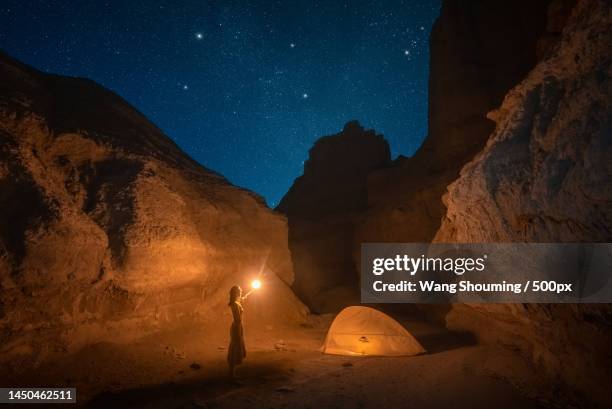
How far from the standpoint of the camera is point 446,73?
1060 inches

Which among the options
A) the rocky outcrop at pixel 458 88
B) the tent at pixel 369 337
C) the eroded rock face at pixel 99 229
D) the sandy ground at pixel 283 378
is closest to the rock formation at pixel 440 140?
the rocky outcrop at pixel 458 88

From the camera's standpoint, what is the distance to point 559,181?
535cm

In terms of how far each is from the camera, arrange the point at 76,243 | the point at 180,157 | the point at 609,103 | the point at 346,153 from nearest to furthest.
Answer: the point at 609,103 → the point at 76,243 → the point at 180,157 → the point at 346,153

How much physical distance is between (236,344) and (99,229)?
224 inches

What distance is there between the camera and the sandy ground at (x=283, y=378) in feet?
21.1

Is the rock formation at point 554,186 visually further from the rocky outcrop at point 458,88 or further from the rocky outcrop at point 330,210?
the rocky outcrop at point 330,210

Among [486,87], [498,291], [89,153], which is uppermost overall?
[486,87]

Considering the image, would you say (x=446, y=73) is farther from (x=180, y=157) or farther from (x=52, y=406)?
(x=52, y=406)

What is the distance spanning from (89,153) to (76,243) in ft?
13.8

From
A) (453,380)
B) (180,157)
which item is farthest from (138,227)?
(453,380)

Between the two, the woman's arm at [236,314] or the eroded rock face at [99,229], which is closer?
the eroded rock face at [99,229]

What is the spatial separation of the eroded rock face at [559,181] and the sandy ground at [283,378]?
113 centimetres
